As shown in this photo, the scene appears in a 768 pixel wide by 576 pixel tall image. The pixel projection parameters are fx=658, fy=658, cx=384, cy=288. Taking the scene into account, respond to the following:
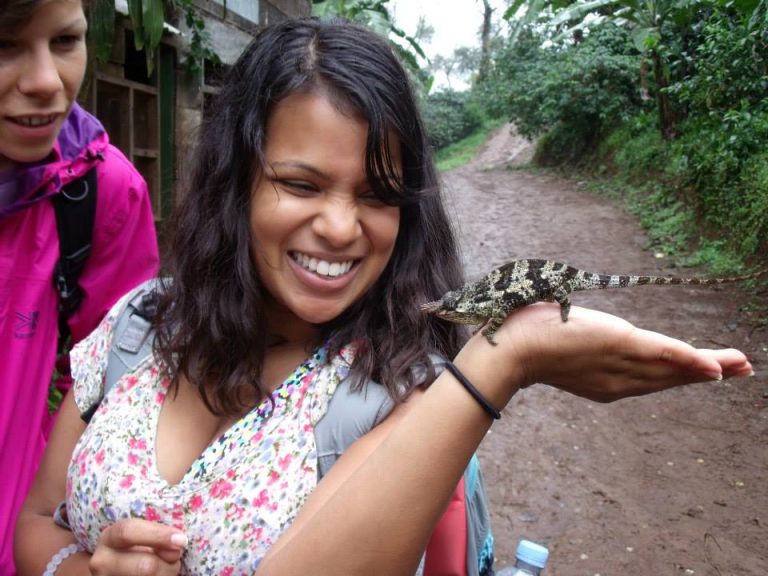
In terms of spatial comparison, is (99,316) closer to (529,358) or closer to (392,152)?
(392,152)

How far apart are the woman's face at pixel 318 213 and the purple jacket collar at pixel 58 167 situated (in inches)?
28.0

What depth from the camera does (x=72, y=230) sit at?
83.1 inches

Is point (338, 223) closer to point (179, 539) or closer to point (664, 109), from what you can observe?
point (179, 539)

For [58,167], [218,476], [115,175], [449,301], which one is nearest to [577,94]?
[449,301]

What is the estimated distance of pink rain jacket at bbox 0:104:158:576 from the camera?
79.3 inches

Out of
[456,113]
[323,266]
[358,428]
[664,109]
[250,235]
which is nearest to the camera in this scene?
[358,428]

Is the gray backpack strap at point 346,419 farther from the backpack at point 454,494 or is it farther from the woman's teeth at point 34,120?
the woman's teeth at point 34,120

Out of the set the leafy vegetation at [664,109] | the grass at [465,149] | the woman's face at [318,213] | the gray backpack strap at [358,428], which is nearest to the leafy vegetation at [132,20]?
the woman's face at [318,213]

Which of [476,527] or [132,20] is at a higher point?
[132,20]

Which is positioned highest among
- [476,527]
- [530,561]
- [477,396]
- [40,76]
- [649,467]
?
[40,76]

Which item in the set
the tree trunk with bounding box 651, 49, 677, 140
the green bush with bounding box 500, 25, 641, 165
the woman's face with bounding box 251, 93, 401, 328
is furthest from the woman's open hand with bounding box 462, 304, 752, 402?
the green bush with bounding box 500, 25, 641, 165

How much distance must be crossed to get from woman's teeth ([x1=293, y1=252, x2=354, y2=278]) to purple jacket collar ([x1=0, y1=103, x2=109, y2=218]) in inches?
34.7

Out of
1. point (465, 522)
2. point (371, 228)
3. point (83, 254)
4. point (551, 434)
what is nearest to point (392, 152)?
point (371, 228)

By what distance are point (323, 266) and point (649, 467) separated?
3979mm
